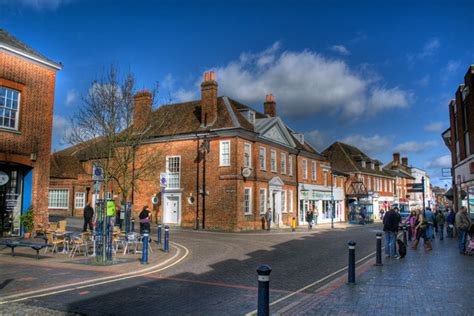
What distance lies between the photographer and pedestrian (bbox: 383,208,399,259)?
47.6ft

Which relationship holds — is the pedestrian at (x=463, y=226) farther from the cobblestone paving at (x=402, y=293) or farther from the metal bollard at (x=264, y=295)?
the metal bollard at (x=264, y=295)

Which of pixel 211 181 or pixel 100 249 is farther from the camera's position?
pixel 211 181

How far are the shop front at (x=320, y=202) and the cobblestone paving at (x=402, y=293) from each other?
25.9m

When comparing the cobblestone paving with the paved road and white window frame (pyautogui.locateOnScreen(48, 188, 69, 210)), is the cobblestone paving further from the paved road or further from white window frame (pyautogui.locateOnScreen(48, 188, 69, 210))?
white window frame (pyautogui.locateOnScreen(48, 188, 69, 210))

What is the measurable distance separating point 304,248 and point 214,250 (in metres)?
4.14

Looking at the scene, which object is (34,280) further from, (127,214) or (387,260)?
(127,214)

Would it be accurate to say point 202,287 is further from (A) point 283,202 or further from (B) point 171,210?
(A) point 283,202

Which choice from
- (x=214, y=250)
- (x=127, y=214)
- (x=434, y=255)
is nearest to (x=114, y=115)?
(x=127, y=214)

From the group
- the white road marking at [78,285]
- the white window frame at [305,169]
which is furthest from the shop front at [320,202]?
the white road marking at [78,285]

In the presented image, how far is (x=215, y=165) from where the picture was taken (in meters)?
29.8

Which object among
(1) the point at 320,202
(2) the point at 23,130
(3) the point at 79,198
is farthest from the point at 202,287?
(1) the point at 320,202

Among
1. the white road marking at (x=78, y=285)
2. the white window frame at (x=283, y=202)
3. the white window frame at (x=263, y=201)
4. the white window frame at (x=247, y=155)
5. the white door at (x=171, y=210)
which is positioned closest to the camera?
the white road marking at (x=78, y=285)

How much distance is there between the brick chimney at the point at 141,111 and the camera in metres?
23.8

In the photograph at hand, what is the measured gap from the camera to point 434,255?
15453 mm
